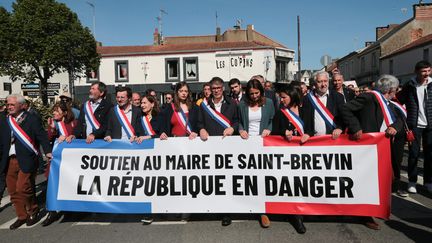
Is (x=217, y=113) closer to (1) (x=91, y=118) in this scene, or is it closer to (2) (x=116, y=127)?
(2) (x=116, y=127)

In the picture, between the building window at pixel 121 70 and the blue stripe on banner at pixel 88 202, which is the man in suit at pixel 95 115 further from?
the building window at pixel 121 70

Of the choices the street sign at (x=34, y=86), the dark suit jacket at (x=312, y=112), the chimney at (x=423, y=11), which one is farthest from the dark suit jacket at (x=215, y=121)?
the chimney at (x=423, y=11)

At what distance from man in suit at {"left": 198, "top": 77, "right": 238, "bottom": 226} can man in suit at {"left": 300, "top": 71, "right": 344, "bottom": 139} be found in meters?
0.88

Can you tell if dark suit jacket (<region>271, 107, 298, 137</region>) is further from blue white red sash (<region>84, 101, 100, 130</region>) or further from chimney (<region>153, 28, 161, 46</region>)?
chimney (<region>153, 28, 161, 46</region>)

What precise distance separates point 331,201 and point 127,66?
3115 cm

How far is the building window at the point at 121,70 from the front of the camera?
3344cm

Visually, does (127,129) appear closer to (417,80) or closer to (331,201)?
(331,201)

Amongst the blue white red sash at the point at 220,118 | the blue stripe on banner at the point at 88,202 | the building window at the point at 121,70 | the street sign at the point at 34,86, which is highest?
the building window at the point at 121,70

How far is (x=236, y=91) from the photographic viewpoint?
6266 millimetres

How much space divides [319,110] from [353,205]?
3.90ft

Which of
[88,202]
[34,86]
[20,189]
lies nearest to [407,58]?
[34,86]

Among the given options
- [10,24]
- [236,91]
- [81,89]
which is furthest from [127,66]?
[236,91]

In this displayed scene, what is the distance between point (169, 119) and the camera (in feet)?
17.0

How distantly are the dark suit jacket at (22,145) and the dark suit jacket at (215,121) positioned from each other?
2.11m
